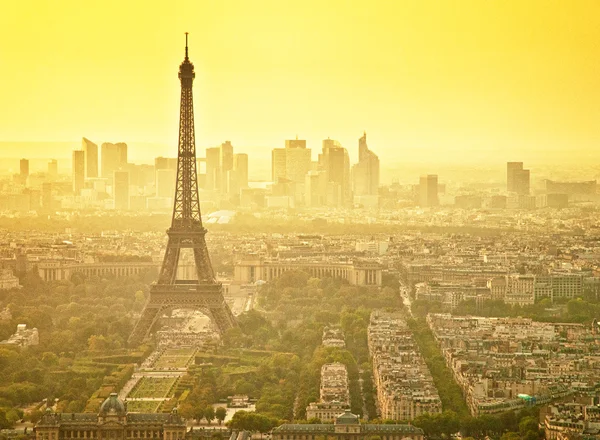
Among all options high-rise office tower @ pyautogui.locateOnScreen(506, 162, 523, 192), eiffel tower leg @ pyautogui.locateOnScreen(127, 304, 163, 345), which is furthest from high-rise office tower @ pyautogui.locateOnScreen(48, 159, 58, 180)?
eiffel tower leg @ pyautogui.locateOnScreen(127, 304, 163, 345)

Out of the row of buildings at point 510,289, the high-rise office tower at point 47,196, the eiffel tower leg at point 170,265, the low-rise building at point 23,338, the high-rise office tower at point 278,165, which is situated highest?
the high-rise office tower at point 278,165

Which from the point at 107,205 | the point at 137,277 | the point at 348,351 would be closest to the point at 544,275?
the point at 137,277

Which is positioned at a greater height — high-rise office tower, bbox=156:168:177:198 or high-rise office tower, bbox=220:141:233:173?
high-rise office tower, bbox=220:141:233:173

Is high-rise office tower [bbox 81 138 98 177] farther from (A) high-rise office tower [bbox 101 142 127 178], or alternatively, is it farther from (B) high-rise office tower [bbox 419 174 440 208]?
(B) high-rise office tower [bbox 419 174 440 208]

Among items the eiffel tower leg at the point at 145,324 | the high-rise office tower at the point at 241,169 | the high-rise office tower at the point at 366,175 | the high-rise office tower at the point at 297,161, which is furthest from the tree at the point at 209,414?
the high-rise office tower at the point at 366,175

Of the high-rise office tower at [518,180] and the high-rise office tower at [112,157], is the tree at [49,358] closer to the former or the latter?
the high-rise office tower at [112,157]

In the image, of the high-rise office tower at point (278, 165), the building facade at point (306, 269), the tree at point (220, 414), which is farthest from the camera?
the high-rise office tower at point (278, 165)

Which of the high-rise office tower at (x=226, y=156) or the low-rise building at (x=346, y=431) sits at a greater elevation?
the high-rise office tower at (x=226, y=156)
